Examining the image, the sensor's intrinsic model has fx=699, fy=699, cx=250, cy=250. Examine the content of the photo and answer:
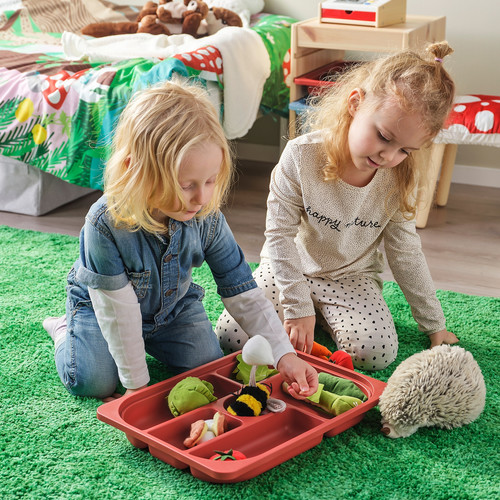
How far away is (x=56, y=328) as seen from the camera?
1.35 m

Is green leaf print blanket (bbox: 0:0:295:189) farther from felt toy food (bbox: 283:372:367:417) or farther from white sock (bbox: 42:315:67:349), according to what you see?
felt toy food (bbox: 283:372:367:417)

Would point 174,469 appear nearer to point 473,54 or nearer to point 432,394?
point 432,394

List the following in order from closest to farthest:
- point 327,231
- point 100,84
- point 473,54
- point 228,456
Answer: point 228,456 → point 327,231 → point 100,84 → point 473,54

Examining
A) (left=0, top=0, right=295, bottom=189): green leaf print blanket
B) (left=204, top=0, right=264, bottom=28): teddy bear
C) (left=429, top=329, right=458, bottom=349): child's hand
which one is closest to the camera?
(left=429, top=329, right=458, bottom=349): child's hand

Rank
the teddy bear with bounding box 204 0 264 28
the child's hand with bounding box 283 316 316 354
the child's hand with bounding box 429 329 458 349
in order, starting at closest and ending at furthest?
the child's hand with bounding box 283 316 316 354 < the child's hand with bounding box 429 329 458 349 < the teddy bear with bounding box 204 0 264 28

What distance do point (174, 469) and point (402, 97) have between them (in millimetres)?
701

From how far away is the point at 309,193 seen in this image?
1.35m

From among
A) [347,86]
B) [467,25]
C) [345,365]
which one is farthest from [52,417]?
[467,25]

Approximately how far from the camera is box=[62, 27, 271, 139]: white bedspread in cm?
220

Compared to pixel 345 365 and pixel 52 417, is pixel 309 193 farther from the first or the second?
pixel 52 417

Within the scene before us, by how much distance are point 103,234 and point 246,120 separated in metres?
1.29

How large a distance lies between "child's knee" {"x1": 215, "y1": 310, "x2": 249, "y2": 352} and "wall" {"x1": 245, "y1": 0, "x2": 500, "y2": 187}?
149 centimetres

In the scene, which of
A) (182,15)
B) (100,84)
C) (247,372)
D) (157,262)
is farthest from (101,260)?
(182,15)

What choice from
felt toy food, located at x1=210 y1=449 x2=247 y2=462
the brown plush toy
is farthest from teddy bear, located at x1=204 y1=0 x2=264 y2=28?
felt toy food, located at x1=210 y1=449 x2=247 y2=462
